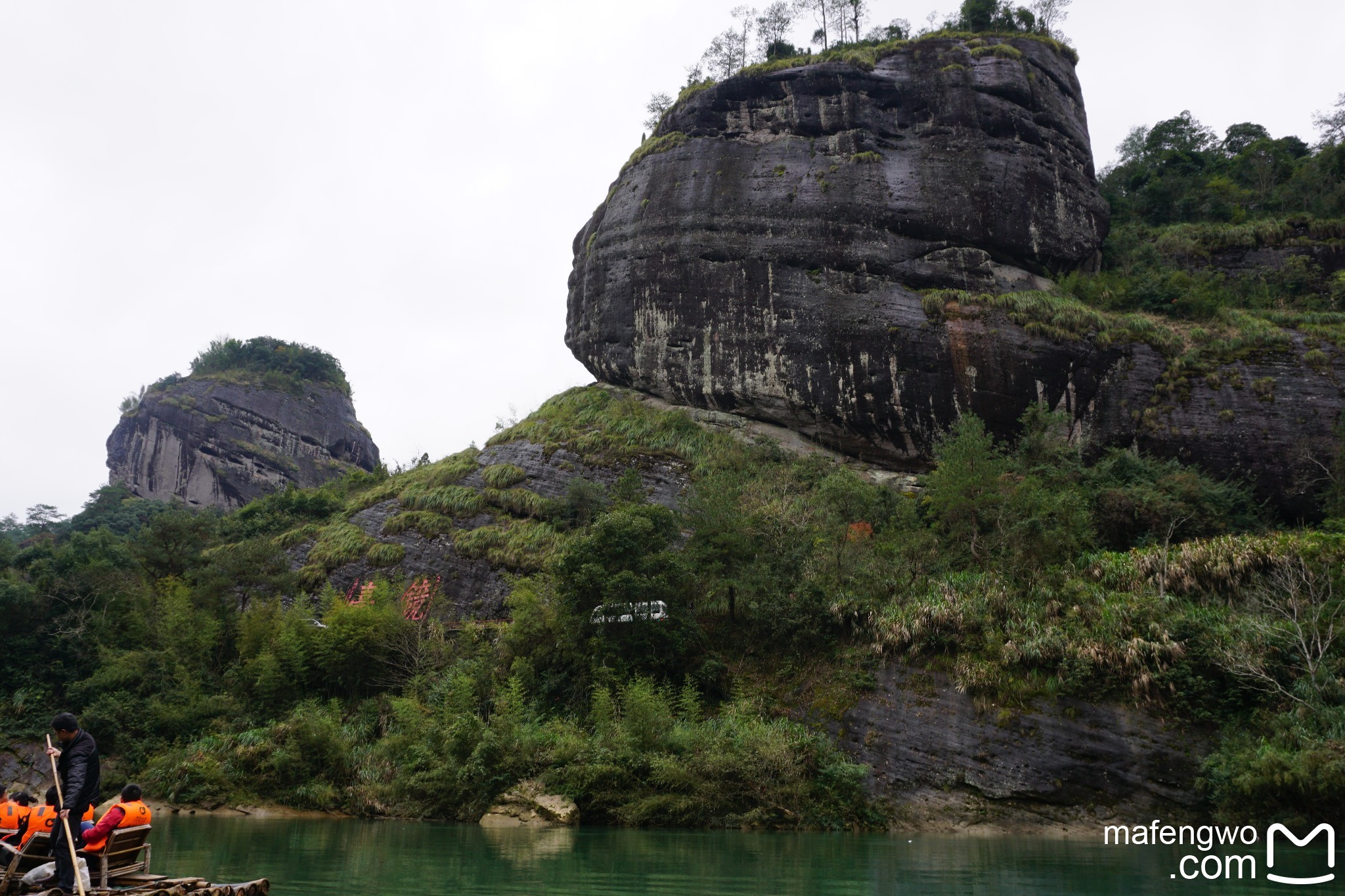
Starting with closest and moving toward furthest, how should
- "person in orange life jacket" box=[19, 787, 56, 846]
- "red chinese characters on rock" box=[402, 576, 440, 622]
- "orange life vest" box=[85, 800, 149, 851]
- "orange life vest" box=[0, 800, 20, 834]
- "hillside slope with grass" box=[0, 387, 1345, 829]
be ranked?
"orange life vest" box=[85, 800, 149, 851] < "person in orange life jacket" box=[19, 787, 56, 846] < "orange life vest" box=[0, 800, 20, 834] < "hillside slope with grass" box=[0, 387, 1345, 829] < "red chinese characters on rock" box=[402, 576, 440, 622]

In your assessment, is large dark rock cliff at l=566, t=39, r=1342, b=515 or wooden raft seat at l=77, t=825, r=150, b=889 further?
large dark rock cliff at l=566, t=39, r=1342, b=515

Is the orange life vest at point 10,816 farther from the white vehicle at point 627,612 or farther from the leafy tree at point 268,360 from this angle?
the leafy tree at point 268,360

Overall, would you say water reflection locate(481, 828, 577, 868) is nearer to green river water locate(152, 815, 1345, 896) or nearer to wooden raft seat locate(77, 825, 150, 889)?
green river water locate(152, 815, 1345, 896)

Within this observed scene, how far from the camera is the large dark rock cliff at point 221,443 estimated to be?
60.2 metres

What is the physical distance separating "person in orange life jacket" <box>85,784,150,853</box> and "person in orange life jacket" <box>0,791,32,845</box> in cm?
115

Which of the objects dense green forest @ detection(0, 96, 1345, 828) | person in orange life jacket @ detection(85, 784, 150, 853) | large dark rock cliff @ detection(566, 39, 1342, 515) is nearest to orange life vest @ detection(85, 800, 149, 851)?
person in orange life jacket @ detection(85, 784, 150, 853)

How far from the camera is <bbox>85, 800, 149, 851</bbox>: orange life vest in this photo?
26.1 ft

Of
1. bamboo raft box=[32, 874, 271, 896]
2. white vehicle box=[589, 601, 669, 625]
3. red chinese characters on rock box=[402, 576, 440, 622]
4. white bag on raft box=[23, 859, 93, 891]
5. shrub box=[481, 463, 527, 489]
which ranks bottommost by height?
bamboo raft box=[32, 874, 271, 896]

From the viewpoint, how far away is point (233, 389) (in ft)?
207

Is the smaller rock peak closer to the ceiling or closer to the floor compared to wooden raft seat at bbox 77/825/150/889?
closer to the ceiling

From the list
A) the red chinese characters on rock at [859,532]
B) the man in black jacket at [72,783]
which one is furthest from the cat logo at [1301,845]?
the man in black jacket at [72,783]

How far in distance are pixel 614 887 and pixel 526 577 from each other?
1767 cm

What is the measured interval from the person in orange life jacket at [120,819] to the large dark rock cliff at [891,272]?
1020 inches

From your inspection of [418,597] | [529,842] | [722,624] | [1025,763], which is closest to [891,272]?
[722,624]
